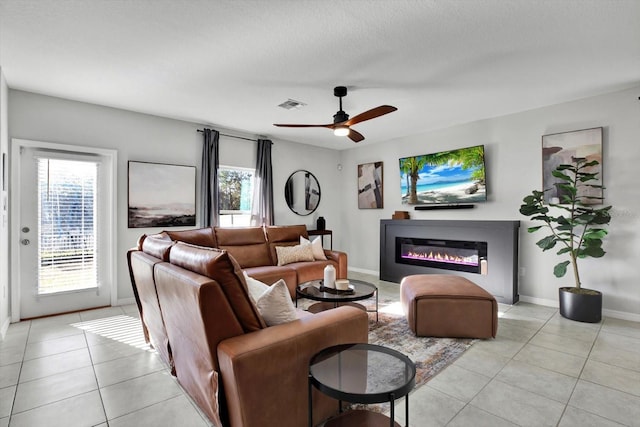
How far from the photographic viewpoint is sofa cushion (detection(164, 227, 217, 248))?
3.95 meters

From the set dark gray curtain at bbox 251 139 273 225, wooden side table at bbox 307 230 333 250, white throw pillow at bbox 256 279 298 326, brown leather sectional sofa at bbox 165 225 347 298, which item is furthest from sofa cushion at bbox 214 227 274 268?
white throw pillow at bbox 256 279 298 326

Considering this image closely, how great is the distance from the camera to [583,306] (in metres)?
3.41

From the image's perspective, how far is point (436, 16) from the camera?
2.19 m

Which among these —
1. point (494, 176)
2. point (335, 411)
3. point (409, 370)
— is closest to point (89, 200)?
point (335, 411)

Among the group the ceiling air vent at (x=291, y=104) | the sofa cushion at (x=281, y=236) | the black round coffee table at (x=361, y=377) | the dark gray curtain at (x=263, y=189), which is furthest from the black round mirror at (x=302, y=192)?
the black round coffee table at (x=361, y=377)

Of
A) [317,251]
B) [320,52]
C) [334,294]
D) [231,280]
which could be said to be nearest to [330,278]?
[334,294]

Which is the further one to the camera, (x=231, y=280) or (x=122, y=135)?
(x=122, y=135)

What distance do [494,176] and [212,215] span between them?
417cm

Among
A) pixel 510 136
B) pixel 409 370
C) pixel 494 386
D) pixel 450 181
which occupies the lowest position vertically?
pixel 494 386

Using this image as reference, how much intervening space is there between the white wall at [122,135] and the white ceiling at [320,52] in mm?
187

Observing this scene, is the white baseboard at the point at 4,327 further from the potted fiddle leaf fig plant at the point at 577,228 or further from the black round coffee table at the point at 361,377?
the potted fiddle leaf fig plant at the point at 577,228

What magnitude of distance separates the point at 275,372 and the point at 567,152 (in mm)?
4279

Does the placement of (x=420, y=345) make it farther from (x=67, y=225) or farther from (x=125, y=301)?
(x=67, y=225)

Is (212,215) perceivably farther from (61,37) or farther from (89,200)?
(61,37)
